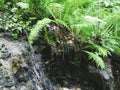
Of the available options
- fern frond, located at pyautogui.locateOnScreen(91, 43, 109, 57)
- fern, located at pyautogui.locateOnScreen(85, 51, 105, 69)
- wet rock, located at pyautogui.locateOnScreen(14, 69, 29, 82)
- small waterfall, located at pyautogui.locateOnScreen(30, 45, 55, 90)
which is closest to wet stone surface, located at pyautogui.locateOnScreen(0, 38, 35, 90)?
wet rock, located at pyautogui.locateOnScreen(14, 69, 29, 82)

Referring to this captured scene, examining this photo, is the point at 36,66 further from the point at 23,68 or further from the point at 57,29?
the point at 57,29

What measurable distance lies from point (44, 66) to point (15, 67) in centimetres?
60

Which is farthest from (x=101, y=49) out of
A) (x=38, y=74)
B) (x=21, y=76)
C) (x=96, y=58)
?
(x=21, y=76)

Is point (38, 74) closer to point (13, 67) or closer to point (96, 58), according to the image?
point (13, 67)

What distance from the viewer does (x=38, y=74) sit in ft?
13.9

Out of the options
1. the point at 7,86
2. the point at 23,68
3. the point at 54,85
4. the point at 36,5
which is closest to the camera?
the point at 7,86

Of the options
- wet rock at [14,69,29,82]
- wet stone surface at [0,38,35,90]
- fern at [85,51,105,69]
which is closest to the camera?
wet stone surface at [0,38,35,90]

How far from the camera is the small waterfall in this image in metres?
4.14

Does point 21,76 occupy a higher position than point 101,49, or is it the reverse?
point 101,49

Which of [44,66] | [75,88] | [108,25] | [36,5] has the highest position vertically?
[36,5]

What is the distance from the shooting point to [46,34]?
4449 mm

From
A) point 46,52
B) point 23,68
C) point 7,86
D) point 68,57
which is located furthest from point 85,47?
point 7,86

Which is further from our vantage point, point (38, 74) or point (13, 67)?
point (38, 74)

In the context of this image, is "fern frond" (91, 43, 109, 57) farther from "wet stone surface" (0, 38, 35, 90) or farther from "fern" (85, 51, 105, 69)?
"wet stone surface" (0, 38, 35, 90)
